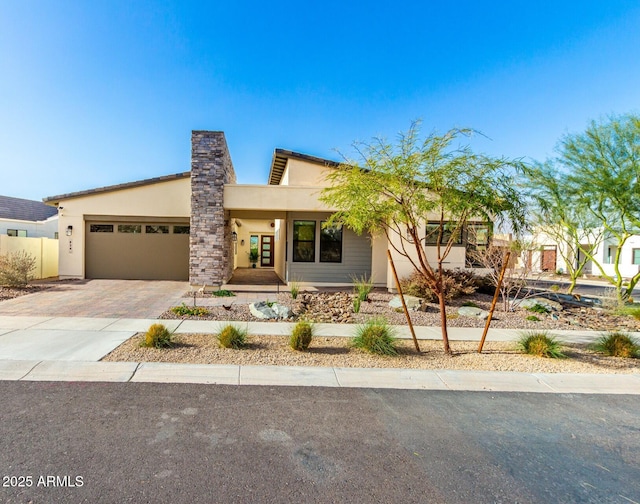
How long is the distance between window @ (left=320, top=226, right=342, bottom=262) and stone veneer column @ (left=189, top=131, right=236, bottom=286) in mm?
4545

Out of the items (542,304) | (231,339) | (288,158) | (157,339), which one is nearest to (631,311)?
(542,304)

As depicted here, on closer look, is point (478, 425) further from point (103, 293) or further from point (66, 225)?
point (66, 225)

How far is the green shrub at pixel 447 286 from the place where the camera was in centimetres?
1239

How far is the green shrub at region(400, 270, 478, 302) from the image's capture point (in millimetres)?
12389

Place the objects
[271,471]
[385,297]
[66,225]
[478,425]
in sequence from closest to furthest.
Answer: [271,471]
[478,425]
[385,297]
[66,225]

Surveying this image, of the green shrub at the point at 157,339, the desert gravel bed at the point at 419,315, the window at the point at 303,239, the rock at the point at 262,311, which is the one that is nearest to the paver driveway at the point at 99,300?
the desert gravel bed at the point at 419,315

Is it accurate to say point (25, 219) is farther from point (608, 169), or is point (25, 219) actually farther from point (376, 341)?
point (608, 169)

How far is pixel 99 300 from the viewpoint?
11367mm

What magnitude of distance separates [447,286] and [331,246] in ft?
18.6

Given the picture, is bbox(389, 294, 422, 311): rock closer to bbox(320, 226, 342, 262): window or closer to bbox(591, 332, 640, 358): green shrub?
bbox(591, 332, 640, 358): green shrub

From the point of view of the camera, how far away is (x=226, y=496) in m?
2.81

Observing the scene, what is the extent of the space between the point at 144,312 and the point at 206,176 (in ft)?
20.4

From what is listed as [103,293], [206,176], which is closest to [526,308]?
[206,176]

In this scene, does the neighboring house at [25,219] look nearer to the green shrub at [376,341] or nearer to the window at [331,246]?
the window at [331,246]
